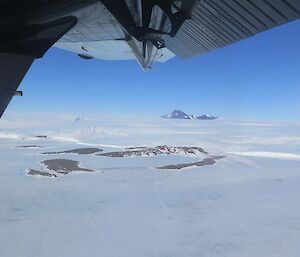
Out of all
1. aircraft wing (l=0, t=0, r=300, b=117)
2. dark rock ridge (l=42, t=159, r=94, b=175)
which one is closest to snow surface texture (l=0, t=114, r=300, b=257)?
dark rock ridge (l=42, t=159, r=94, b=175)

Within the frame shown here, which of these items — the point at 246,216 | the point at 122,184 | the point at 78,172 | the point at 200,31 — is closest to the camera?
the point at 200,31

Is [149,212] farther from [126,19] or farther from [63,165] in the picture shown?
[63,165]

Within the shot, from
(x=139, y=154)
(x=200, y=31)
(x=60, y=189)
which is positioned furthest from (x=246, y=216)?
(x=139, y=154)

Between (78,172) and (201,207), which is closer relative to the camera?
(201,207)

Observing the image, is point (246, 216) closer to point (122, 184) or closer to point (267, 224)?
point (267, 224)

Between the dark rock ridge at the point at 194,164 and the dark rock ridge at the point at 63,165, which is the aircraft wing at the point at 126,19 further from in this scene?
the dark rock ridge at the point at 194,164

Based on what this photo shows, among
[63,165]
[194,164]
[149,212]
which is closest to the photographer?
[149,212]

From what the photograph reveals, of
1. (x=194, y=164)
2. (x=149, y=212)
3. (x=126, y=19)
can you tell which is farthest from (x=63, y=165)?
(x=126, y=19)

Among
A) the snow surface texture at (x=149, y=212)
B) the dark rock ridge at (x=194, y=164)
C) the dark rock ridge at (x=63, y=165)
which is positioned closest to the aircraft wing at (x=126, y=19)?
the snow surface texture at (x=149, y=212)
